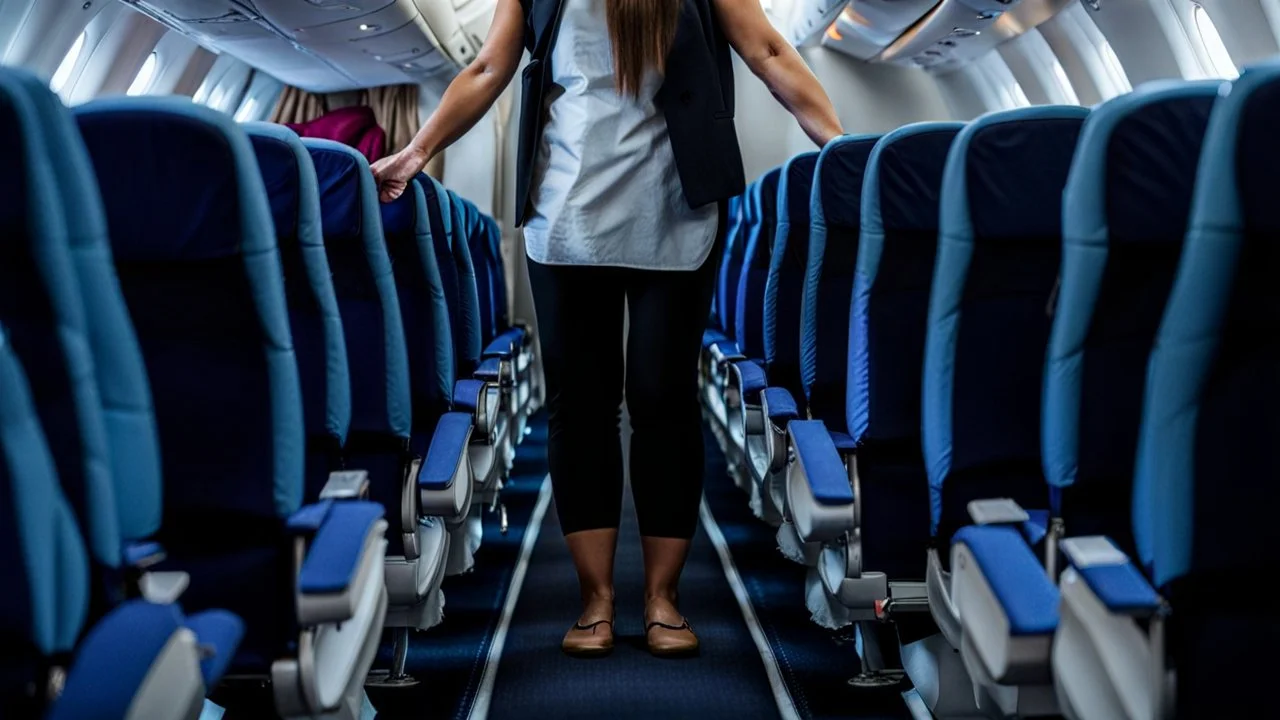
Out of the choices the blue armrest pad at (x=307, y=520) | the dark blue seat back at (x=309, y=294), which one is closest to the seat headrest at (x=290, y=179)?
the dark blue seat back at (x=309, y=294)

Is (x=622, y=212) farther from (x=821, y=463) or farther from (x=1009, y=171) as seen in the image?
(x=1009, y=171)

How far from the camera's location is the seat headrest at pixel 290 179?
2252 millimetres

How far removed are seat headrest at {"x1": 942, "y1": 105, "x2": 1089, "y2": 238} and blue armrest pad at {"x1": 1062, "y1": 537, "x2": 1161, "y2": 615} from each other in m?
0.72

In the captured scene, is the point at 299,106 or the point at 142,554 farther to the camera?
the point at 299,106

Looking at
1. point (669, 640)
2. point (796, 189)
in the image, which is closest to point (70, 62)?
point (796, 189)

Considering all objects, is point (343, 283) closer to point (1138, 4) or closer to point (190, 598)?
point (190, 598)

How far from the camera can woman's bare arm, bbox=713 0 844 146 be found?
304cm

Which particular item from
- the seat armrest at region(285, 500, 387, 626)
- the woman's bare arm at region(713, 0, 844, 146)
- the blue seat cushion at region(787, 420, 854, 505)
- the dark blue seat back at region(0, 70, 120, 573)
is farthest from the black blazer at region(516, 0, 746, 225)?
the dark blue seat back at region(0, 70, 120, 573)

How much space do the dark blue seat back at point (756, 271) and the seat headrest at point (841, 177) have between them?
160cm

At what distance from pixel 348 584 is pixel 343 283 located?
132 cm

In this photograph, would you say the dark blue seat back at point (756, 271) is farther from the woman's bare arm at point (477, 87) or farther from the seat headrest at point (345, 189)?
the seat headrest at point (345, 189)

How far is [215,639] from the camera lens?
166 cm

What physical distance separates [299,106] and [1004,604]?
28.9 feet

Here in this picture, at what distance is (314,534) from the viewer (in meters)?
1.97
